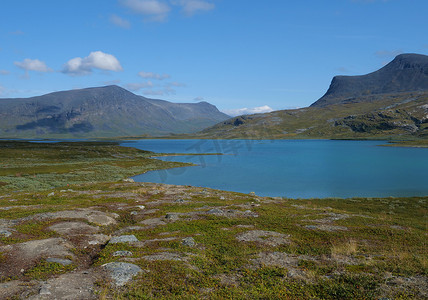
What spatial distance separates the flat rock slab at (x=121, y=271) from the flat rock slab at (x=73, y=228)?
1002cm

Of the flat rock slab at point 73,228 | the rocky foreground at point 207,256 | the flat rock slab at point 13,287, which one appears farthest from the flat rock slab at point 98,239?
the flat rock slab at point 13,287

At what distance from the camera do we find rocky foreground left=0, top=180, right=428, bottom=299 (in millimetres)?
15156

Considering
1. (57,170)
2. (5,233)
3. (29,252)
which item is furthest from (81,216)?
(57,170)

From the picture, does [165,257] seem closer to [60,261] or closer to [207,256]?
[207,256]

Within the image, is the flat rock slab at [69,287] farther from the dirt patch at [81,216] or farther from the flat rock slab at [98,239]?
the dirt patch at [81,216]

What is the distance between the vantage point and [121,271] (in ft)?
55.4

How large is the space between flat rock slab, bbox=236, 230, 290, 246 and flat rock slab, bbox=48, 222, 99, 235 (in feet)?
44.9

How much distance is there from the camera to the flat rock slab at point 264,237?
24.0 meters

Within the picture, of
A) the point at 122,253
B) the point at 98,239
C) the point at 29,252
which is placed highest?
the point at 29,252

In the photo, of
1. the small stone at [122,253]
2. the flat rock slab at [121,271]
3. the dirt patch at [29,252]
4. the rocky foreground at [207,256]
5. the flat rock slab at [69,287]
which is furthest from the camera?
the small stone at [122,253]

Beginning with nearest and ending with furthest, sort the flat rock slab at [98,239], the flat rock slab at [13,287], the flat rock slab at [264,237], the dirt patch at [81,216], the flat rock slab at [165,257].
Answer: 1. the flat rock slab at [13,287]
2. the flat rock slab at [165,257]
3. the flat rock slab at [98,239]
4. the flat rock slab at [264,237]
5. the dirt patch at [81,216]

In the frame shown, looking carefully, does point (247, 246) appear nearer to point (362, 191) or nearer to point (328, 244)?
point (328, 244)

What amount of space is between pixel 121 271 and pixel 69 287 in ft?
9.13

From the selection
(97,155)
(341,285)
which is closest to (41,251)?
(341,285)
